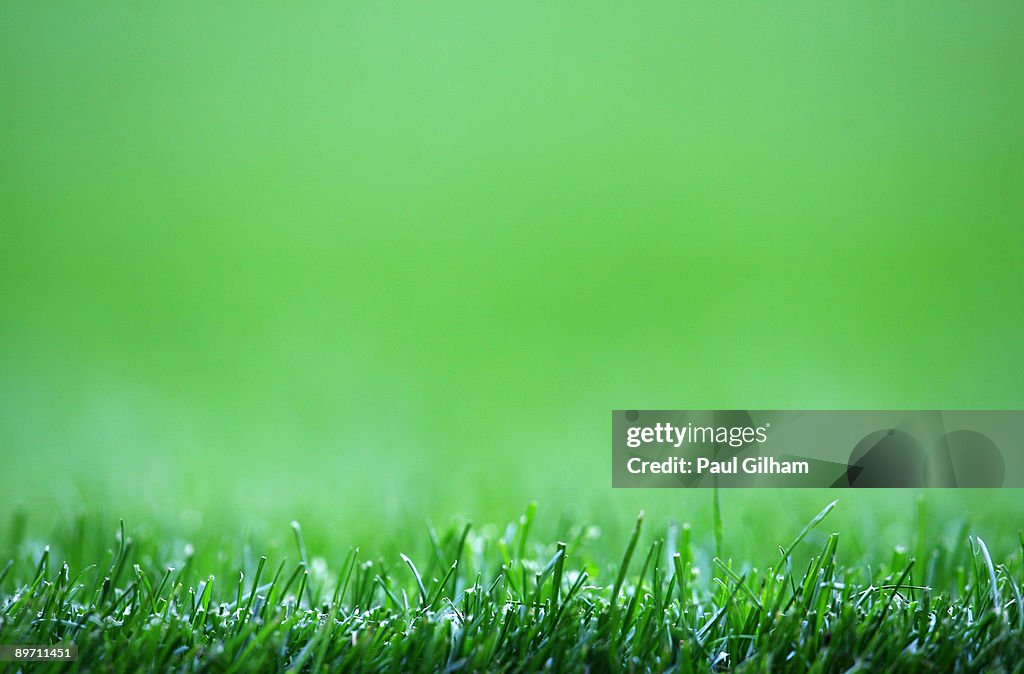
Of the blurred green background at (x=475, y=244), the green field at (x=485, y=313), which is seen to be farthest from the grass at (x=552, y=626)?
the blurred green background at (x=475, y=244)

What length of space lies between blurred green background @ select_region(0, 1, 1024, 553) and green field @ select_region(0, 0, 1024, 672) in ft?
0.07

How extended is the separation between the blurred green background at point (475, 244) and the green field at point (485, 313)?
0.07ft

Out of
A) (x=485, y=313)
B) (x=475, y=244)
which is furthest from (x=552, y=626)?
(x=475, y=244)

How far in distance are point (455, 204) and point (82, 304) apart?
1976 mm

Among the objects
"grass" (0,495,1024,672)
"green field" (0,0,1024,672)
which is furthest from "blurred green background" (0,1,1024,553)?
"grass" (0,495,1024,672)

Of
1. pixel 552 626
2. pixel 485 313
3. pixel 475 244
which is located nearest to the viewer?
pixel 552 626

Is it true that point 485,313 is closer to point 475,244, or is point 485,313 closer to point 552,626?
point 475,244

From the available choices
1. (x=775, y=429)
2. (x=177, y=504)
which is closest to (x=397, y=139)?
(x=177, y=504)

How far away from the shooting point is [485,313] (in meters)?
4.07

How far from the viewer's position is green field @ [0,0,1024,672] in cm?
123

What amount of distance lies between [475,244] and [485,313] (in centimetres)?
77

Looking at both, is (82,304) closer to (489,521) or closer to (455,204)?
(455,204)

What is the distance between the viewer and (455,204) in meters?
5.09

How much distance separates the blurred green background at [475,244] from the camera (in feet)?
9.00
